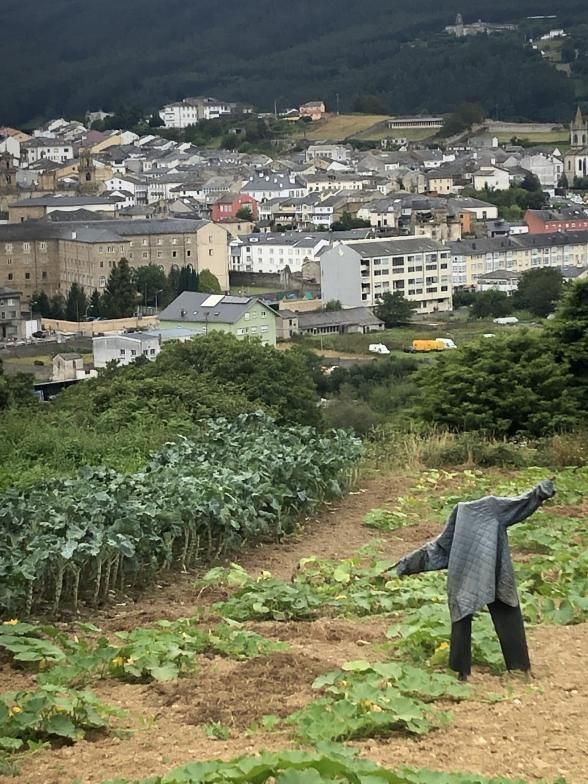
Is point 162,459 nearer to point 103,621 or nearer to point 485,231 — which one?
point 103,621

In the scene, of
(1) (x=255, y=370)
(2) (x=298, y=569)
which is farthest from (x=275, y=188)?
(2) (x=298, y=569)

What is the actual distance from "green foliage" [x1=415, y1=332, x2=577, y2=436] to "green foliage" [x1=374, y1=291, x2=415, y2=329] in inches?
1041

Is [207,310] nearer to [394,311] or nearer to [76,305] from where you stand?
[394,311]

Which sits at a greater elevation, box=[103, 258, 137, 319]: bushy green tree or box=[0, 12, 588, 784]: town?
box=[0, 12, 588, 784]: town

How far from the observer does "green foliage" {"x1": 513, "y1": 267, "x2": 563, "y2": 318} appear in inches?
1297

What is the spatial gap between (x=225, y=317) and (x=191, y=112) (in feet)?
186

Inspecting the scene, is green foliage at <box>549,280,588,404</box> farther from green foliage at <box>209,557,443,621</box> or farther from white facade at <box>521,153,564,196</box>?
white facade at <box>521,153,564,196</box>

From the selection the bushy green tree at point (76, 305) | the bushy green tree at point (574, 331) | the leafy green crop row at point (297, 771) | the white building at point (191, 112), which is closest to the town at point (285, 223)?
the bushy green tree at point (76, 305)

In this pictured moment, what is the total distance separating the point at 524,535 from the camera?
498 cm

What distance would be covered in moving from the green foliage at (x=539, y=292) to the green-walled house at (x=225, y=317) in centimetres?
731

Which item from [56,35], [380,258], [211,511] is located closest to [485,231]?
[380,258]

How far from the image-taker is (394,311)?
116 ft

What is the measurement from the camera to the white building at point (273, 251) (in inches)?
1633

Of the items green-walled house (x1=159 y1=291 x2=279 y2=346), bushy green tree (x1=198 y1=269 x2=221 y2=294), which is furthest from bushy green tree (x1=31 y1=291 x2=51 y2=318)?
green-walled house (x1=159 y1=291 x2=279 y2=346)
